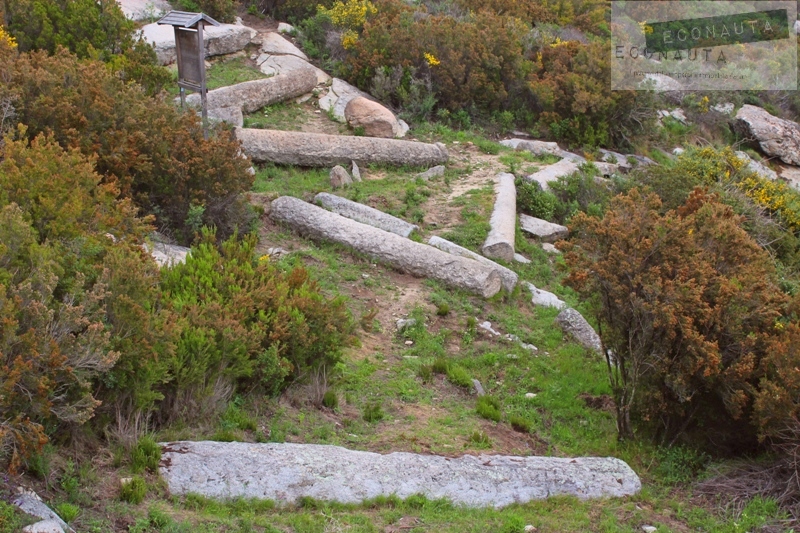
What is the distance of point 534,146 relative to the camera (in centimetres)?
1566

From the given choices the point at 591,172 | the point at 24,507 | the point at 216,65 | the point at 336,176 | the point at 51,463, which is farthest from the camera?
the point at 216,65

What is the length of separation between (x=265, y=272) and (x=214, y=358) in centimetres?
142

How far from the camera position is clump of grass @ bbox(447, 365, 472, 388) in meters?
7.64

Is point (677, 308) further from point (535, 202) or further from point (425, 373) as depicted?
point (535, 202)

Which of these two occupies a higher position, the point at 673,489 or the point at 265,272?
the point at 265,272

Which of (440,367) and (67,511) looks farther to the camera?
(440,367)

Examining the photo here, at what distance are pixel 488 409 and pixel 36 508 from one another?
4033 mm

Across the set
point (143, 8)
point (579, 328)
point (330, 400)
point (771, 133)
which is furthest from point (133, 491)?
point (771, 133)

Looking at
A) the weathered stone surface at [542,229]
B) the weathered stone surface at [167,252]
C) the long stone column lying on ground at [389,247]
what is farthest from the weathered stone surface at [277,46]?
the weathered stone surface at [167,252]

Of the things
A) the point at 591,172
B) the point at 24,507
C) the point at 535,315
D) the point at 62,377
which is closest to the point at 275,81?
the point at 591,172

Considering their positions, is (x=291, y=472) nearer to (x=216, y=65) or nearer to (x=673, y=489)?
(x=673, y=489)

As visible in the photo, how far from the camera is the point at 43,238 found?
246 inches

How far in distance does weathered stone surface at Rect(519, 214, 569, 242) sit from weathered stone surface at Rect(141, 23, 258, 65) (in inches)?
280

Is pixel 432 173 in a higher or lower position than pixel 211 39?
lower
